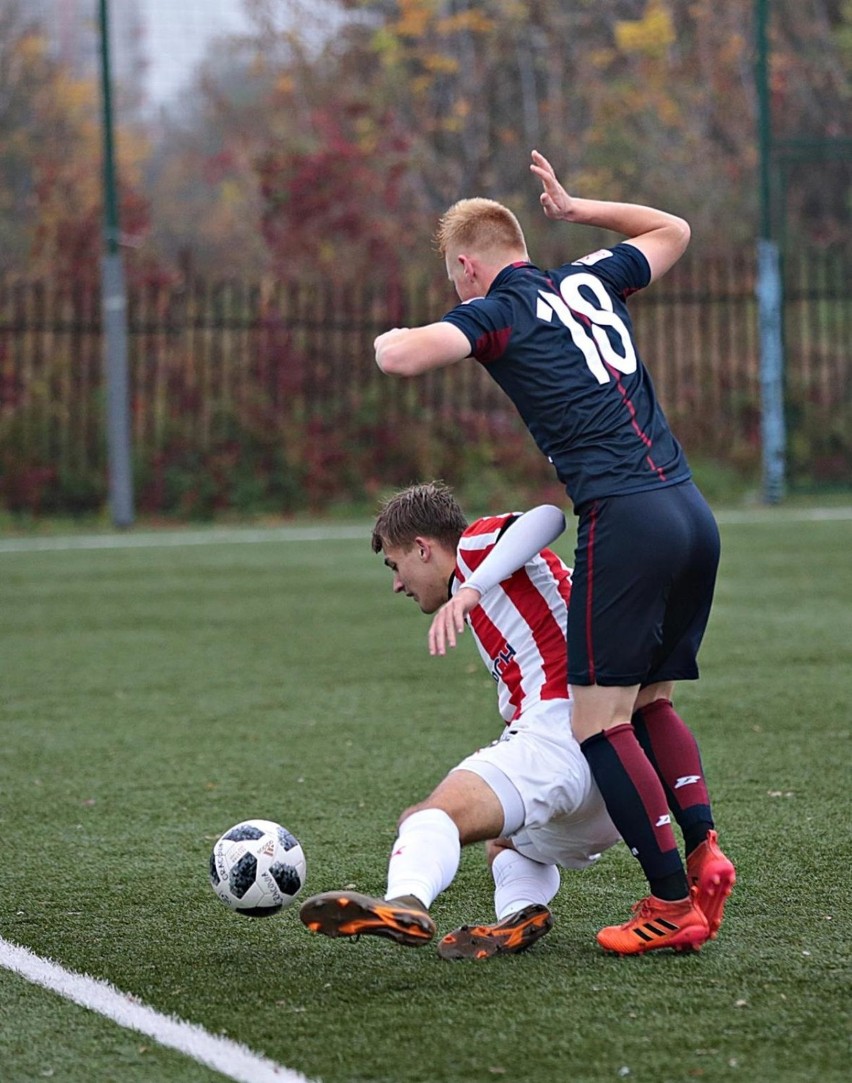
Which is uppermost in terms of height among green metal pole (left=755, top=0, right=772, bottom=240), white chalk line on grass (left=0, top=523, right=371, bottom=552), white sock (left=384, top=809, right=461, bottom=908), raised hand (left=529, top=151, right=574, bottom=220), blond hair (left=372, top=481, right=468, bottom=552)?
green metal pole (left=755, top=0, right=772, bottom=240)

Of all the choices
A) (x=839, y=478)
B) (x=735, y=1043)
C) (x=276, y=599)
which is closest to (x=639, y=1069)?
(x=735, y=1043)

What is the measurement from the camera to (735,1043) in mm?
3203

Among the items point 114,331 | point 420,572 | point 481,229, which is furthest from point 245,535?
point 481,229

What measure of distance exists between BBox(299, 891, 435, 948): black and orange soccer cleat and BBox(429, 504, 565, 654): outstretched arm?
2.11ft

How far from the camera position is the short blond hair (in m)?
3.99

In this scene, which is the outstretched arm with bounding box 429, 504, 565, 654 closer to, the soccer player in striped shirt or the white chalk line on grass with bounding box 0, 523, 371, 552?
the soccer player in striped shirt

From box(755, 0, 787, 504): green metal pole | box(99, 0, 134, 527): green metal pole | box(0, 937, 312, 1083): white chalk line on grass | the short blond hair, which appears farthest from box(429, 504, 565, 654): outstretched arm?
box(755, 0, 787, 504): green metal pole

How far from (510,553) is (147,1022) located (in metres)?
1.33

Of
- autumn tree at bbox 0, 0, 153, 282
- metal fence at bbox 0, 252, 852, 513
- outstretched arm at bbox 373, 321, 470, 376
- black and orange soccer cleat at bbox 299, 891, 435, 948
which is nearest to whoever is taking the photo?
black and orange soccer cleat at bbox 299, 891, 435, 948

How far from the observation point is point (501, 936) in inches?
154

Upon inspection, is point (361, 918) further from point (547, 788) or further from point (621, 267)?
point (621, 267)

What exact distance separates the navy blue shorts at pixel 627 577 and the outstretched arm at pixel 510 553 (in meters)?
0.08

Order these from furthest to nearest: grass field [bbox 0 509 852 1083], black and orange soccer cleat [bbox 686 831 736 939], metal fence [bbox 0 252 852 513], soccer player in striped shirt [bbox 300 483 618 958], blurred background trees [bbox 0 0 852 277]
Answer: blurred background trees [bbox 0 0 852 277] < metal fence [bbox 0 252 852 513] < black and orange soccer cleat [bbox 686 831 736 939] < soccer player in striped shirt [bbox 300 483 618 958] < grass field [bbox 0 509 852 1083]

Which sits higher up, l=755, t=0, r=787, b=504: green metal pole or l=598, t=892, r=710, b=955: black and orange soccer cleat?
l=755, t=0, r=787, b=504: green metal pole
